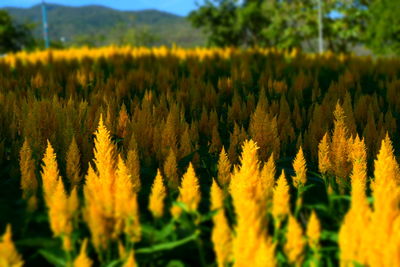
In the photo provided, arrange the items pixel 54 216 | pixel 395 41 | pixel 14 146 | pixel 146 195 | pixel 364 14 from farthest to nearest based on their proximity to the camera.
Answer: pixel 364 14
pixel 395 41
pixel 14 146
pixel 146 195
pixel 54 216

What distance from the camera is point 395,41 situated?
23.3 meters

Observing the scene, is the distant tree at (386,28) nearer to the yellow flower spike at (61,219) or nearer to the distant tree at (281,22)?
the distant tree at (281,22)

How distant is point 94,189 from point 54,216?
218mm

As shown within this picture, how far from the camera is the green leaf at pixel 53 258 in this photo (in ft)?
5.82

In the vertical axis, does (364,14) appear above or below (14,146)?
above

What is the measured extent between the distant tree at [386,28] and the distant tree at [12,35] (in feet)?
113

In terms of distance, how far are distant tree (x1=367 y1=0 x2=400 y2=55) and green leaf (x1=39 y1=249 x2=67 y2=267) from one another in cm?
2276

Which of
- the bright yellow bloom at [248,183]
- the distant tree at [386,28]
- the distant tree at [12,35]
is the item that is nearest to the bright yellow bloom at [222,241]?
the bright yellow bloom at [248,183]

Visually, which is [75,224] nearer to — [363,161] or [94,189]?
[94,189]

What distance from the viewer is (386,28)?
2305cm

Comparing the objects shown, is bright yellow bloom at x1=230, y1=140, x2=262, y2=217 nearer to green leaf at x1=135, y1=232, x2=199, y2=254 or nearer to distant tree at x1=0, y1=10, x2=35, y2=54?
green leaf at x1=135, y1=232, x2=199, y2=254

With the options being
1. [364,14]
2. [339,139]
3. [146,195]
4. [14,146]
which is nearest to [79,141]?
[14,146]

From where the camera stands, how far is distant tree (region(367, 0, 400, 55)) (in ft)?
73.3

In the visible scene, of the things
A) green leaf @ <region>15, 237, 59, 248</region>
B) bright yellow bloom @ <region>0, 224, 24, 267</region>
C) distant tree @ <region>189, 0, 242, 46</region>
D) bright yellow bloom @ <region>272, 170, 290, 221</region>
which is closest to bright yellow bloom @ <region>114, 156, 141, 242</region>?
green leaf @ <region>15, 237, 59, 248</region>
